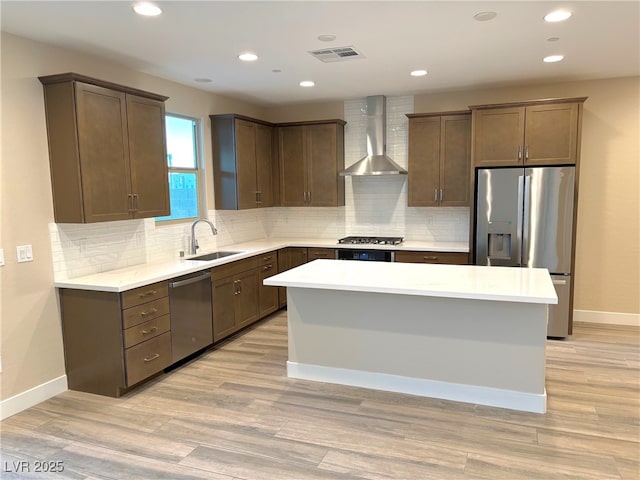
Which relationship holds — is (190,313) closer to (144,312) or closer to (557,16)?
(144,312)

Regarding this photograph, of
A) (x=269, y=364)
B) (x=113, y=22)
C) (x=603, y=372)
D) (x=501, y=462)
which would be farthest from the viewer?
(x=269, y=364)

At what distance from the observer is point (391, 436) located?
115 inches

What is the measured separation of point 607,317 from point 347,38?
4.36m

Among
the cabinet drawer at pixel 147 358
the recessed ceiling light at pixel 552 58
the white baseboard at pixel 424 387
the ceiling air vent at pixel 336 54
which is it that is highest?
the recessed ceiling light at pixel 552 58

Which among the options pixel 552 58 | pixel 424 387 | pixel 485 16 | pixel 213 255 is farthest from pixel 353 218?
pixel 485 16

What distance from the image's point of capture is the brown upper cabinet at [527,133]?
4.67 metres

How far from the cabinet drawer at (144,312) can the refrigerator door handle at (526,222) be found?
3617 mm

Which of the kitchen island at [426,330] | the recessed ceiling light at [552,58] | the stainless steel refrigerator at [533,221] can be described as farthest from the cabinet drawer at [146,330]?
the recessed ceiling light at [552,58]

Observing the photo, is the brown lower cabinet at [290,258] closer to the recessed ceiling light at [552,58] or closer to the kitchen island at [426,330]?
the kitchen island at [426,330]

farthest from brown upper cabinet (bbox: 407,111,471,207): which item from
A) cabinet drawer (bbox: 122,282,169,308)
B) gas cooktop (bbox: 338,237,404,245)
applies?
cabinet drawer (bbox: 122,282,169,308)

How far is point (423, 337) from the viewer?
11.3 feet

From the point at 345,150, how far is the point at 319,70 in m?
1.87

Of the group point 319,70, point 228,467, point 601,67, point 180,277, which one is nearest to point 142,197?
point 180,277

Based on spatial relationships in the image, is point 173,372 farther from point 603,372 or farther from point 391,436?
point 603,372
